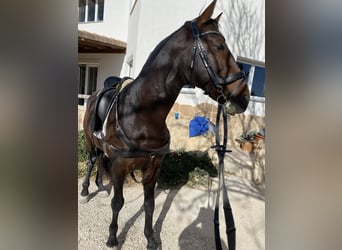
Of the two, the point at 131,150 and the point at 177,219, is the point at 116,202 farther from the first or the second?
the point at 177,219

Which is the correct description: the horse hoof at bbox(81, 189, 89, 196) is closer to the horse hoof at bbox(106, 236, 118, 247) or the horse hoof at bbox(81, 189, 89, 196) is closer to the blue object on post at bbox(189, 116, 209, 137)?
the horse hoof at bbox(106, 236, 118, 247)

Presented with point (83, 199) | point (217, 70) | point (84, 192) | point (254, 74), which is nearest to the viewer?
point (217, 70)

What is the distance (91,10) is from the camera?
8.06 meters

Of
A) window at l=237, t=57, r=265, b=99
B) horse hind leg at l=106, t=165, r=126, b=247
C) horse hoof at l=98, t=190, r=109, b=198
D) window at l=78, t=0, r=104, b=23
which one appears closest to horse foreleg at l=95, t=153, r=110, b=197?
horse hoof at l=98, t=190, r=109, b=198

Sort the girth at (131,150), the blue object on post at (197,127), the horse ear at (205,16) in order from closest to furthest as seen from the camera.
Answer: the horse ear at (205,16), the girth at (131,150), the blue object on post at (197,127)

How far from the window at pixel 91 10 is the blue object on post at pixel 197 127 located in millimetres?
5217

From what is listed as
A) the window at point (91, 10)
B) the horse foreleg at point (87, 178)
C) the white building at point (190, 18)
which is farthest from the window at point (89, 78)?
the horse foreleg at point (87, 178)

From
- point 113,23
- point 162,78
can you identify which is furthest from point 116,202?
point 113,23

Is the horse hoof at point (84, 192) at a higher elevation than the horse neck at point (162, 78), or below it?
below

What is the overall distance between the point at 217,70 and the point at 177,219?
6.80ft

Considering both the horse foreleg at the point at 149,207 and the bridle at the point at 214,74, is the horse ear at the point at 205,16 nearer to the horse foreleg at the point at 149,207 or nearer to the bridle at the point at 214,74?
the bridle at the point at 214,74

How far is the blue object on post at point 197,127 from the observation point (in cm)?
515
